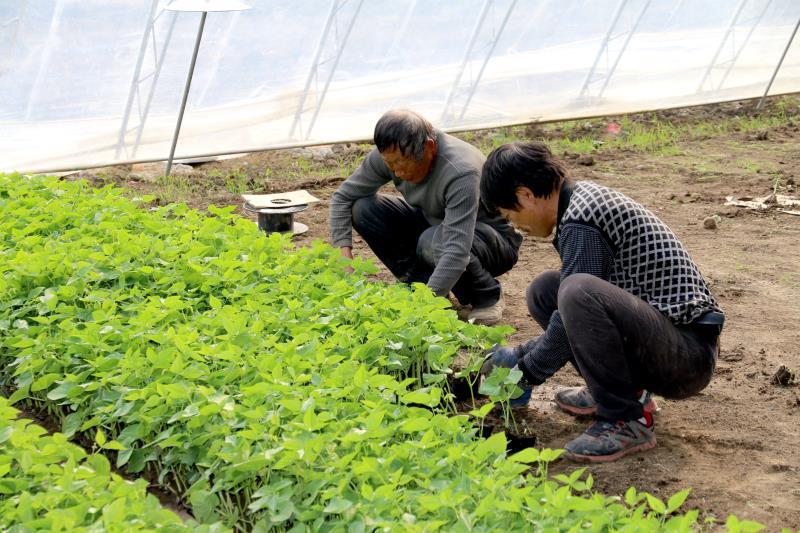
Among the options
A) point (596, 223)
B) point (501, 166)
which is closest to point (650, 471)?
point (596, 223)

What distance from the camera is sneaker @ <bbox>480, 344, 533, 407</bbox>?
11.5 ft

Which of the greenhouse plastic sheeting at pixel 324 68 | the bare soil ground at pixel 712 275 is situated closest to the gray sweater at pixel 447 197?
the bare soil ground at pixel 712 275

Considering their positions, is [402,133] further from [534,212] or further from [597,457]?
[597,457]

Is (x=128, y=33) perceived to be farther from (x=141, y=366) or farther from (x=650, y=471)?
(x=650, y=471)

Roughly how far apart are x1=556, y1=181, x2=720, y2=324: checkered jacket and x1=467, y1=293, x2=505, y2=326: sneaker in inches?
55.1

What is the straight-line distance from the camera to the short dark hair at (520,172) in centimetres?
330

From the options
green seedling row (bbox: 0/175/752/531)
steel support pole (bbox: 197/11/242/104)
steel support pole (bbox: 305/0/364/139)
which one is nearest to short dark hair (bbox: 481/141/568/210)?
green seedling row (bbox: 0/175/752/531)

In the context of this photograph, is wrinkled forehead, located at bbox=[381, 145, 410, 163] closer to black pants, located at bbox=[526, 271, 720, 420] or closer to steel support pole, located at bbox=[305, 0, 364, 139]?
black pants, located at bbox=[526, 271, 720, 420]

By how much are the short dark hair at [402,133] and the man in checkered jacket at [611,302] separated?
804mm

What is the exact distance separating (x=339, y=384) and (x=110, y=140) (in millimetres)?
5433

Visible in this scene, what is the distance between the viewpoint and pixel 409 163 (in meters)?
4.25

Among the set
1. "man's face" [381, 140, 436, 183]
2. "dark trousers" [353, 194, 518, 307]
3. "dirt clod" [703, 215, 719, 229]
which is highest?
"man's face" [381, 140, 436, 183]

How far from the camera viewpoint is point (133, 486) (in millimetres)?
2332

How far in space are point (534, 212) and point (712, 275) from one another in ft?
7.88
